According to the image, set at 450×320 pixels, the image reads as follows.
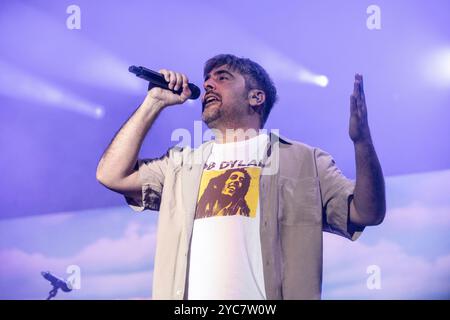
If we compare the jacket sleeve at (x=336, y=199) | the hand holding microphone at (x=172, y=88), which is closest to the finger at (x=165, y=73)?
the hand holding microphone at (x=172, y=88)

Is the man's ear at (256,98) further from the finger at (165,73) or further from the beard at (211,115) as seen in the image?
the finger at (165,73)

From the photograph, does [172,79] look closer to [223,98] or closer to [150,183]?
[223,98]

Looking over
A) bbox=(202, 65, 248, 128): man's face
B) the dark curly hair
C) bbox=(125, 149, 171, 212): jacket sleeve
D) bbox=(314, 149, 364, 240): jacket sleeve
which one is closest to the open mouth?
bbox=(202, 65, 248, 128): man's face

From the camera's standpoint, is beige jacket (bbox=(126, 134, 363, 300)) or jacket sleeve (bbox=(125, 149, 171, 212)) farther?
jacket sleeve (bbox=(125, 149, 171, 212))

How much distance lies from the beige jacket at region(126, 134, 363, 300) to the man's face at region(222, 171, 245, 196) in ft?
0.25

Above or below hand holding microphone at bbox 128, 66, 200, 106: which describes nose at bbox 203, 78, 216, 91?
above

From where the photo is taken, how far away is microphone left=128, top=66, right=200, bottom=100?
2268 millimetres

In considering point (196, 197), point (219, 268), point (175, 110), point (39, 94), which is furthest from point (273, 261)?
point (39, 94)

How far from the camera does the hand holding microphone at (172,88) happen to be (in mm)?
2418

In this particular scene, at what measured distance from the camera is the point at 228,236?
7.44 feet

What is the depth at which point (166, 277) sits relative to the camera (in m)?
2.29

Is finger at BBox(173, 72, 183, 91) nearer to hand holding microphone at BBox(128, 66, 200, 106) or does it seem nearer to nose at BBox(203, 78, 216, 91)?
hand holding microphone at BBox(128, 66, 200, 106)

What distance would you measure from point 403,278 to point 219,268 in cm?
73
